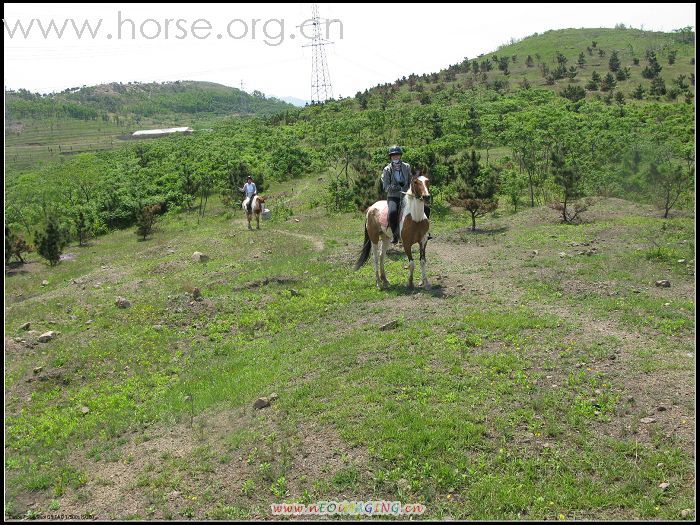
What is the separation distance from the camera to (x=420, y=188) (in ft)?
40.8

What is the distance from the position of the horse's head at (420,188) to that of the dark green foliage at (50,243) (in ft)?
62.5

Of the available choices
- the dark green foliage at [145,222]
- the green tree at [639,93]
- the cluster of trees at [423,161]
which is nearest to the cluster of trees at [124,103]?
the cluster of trees at [423,161]

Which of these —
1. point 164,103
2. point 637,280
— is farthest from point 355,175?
point 164,103

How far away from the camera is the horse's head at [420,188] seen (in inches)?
487

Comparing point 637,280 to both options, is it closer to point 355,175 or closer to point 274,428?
point 274,428

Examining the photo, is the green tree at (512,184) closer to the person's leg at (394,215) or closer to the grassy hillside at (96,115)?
the person's leg at (394,215)

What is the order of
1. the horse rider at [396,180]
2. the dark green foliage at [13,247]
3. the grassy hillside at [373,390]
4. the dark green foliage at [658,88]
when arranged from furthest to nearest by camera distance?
the dark green foliage at [658,88] < the dark green foliage at [13,247] < the horse rider at [396,180] < the grassy hillside at [373,390]

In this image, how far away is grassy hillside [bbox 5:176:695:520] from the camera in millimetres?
6242

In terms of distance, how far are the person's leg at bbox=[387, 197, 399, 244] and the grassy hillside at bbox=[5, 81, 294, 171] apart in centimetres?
5830

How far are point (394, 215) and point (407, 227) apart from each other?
68cm

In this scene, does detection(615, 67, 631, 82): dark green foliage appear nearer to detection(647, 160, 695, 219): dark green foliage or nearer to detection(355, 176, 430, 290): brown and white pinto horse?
detection(647, 160, 695, 219): dark green foliage

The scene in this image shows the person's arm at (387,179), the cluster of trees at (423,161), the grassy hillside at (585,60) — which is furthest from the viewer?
the grassy hillside at (585,60)

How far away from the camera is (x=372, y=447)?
6812 mm

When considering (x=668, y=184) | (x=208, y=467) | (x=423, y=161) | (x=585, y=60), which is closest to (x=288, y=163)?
(x=423, y=161)
